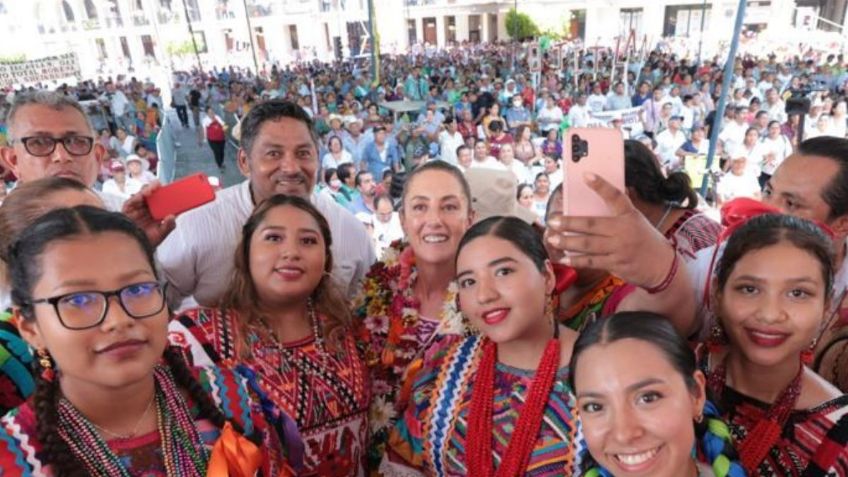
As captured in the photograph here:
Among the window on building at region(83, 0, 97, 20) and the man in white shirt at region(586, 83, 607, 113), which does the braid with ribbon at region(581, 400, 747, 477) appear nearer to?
the man in white shirt at region(586, 83, 607, 113)

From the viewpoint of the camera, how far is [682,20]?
33188 mm

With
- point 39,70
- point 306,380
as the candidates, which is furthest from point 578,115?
point 39,70

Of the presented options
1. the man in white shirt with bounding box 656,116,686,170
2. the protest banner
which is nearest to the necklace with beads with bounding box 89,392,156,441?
the man in white shirt with bounding box 656,116,686,170

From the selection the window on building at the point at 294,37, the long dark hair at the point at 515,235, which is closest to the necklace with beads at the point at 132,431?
the long dark hair at the point at 515,235

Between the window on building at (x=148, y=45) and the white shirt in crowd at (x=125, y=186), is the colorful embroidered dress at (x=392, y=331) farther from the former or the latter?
the window on building at (x=148, y=45)

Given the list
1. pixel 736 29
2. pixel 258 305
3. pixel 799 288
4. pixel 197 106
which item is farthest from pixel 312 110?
pixel 799 288

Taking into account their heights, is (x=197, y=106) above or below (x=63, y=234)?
below

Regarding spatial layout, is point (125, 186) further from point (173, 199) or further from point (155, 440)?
point (155, 440)

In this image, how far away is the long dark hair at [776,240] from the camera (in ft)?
4.60

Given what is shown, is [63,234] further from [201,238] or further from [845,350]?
[845,350]

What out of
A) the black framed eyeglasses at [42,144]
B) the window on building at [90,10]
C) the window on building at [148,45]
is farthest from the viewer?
the window on building at [148,45]

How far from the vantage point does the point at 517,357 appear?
1.63 metres

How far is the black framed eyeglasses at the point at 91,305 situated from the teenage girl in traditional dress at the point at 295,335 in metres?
0.52

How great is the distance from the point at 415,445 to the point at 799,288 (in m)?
1.07
